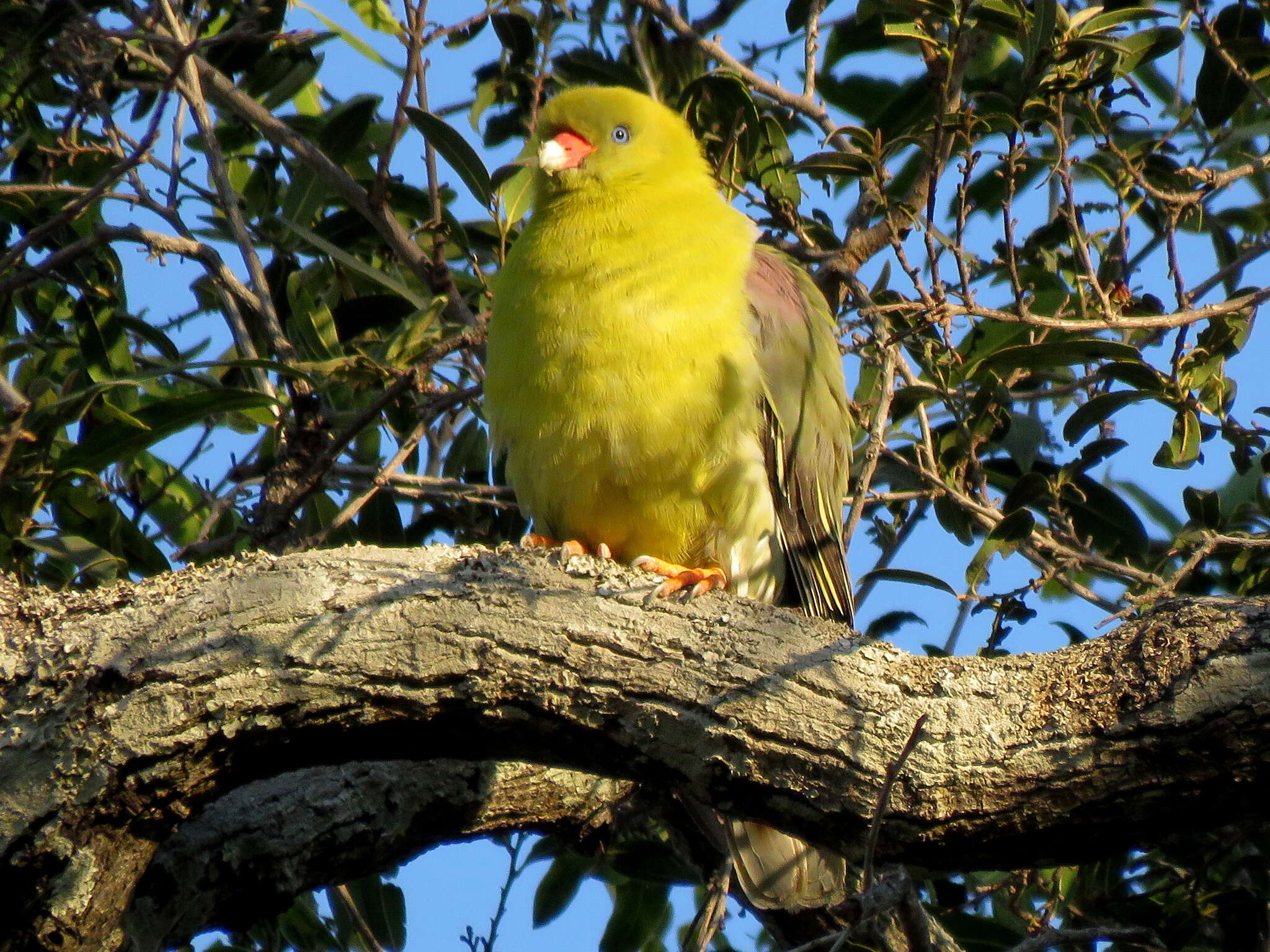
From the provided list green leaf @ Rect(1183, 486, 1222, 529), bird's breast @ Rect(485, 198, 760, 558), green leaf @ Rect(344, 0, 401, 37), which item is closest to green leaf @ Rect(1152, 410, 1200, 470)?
green leaf @ Rect(1183, 486, 1222, 529)

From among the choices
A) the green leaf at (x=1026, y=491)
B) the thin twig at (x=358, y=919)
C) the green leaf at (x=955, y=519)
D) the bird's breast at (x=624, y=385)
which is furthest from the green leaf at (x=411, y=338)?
the green leaf at (x=1026, y=491)

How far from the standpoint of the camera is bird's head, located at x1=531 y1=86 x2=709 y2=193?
3867 mm

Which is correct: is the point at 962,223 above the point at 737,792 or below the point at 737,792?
above

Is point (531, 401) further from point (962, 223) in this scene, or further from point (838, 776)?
point (838, 776)

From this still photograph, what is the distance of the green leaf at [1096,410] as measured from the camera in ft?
11.3

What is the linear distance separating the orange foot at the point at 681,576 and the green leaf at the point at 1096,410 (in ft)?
3.14

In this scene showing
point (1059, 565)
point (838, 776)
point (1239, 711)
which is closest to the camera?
point (1239, 711)

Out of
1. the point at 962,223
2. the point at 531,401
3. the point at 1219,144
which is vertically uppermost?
the point at 1219,144

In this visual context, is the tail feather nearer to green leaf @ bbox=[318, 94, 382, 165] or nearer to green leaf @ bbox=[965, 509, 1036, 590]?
green leaf @ bbox=[965, 509, 1036, 590]

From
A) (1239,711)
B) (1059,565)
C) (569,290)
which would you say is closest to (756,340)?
(569,290)

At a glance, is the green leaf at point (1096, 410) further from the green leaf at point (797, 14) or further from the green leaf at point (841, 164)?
the green leaf at point (797, 14)

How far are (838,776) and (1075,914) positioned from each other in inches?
52.1

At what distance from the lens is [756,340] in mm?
3469

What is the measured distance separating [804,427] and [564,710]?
4.52 ft
